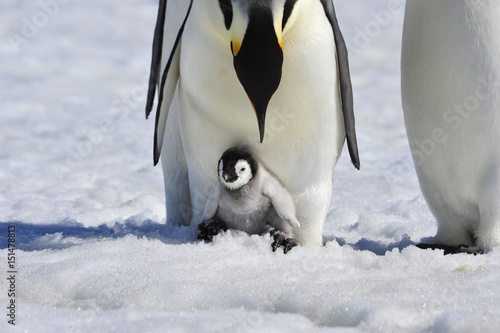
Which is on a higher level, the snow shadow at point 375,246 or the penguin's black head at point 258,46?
the penguin's black head at point 258,46

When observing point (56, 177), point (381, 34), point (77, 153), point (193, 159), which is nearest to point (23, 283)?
point (193, 159)

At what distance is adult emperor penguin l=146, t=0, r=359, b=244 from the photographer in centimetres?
184

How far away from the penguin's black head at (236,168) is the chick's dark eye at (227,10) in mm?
385

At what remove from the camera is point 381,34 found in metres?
7.18

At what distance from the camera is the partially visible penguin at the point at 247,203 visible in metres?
2.05

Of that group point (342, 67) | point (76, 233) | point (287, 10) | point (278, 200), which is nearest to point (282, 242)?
point (278, 200)

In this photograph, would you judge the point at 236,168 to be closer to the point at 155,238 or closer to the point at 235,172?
the point at 235,172

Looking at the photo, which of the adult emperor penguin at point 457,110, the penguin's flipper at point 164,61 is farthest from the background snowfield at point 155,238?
the penguin's flipper at point 164,61

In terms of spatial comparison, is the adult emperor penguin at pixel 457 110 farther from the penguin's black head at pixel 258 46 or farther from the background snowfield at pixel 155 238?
the penguin's black head at pixel 258 46

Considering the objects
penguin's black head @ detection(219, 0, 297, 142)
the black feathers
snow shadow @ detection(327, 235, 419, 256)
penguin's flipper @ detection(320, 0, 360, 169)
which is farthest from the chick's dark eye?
snow shadow @ detection(327, 235, 419, 256)

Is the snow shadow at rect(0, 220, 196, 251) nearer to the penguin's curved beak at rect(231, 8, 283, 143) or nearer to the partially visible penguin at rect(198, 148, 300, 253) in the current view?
the partially visible penguin at rect(198, 148, 300, 253)

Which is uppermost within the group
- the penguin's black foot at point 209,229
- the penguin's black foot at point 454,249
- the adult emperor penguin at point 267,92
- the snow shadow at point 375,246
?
the adult emperor penguin at point 267,92

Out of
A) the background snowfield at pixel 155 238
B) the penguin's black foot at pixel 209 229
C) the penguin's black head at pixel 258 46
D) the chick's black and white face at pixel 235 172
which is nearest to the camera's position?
the background snowfield at pixel 155 238

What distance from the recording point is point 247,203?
A: 83.6 inches
